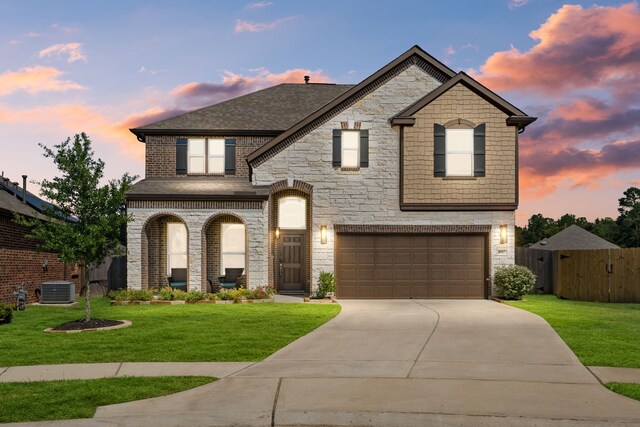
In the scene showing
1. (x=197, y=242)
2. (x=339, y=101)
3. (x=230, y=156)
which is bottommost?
(x=197, y=242)

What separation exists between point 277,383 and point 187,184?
17172mm

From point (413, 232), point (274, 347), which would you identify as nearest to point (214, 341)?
point (274, 347)

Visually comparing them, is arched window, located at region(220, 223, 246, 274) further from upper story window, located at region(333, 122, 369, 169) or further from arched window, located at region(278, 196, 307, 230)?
upper story window, located at region(333, 122, 369, 169)

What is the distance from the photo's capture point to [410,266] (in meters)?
23.1

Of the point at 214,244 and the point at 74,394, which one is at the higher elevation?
the point at 214,244

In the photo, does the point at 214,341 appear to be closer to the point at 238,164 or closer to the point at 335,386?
the point at 335,386

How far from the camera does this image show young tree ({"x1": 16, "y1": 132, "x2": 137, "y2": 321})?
15.2 m

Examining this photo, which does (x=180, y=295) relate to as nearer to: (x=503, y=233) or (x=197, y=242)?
(x=197, y=242)

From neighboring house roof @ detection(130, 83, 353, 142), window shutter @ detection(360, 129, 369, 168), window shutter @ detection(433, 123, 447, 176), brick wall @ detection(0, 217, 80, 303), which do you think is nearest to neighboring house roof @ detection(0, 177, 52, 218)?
brick wall @ detection(0, 217, 80, 303)

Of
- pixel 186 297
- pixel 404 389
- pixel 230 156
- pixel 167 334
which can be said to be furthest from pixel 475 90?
pixel 404 389

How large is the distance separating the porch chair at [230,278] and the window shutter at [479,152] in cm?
996

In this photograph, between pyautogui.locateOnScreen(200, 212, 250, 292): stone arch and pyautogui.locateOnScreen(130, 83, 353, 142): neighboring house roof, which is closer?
pyautogui.locateOnScreen(200, 212, 250, 292): stone arch

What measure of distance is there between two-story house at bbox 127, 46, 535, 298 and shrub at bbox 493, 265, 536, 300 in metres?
0.67

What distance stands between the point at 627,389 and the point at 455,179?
14838 mm
